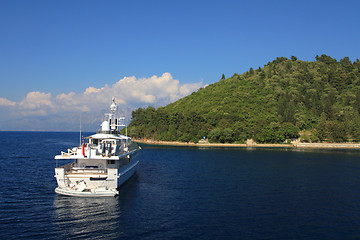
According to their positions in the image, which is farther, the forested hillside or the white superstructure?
the forested hillside

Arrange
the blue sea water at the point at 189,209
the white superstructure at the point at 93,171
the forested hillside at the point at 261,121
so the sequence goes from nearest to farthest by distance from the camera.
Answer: the blue sea water at the point at 189,209 < the white superstructure at the point at 93,171 < the forested hillside at the point at 261,121

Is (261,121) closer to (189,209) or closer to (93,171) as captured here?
(93,171)

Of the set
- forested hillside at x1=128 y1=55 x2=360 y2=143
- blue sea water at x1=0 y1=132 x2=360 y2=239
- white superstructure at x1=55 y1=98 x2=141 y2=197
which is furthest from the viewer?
forested hillside at x1=128 y1=55 x2=360 y2=143

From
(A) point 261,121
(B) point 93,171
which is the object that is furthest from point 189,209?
(A) point 261,121

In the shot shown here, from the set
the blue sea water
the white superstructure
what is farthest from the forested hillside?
the white superstructure

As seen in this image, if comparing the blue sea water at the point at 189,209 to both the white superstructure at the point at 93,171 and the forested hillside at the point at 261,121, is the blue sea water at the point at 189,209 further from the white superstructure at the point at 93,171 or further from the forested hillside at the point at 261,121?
the forested hillside at the point at 261,121

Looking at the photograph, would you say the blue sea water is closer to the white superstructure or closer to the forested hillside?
the white superstructure

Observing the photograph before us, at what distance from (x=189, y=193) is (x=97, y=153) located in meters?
15.0

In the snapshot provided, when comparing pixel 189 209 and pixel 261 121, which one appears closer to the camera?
pixel 189 209

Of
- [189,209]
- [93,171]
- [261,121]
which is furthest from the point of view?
[261,121]

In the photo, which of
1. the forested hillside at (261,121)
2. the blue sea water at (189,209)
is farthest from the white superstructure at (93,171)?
the forested hillside at (261,121)

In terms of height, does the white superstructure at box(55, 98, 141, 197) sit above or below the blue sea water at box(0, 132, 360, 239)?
above

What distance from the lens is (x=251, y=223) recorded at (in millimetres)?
28250

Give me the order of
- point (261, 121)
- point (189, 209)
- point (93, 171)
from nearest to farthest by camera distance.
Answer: point (189, 209)
point (93, 171)
point (261, 121)
